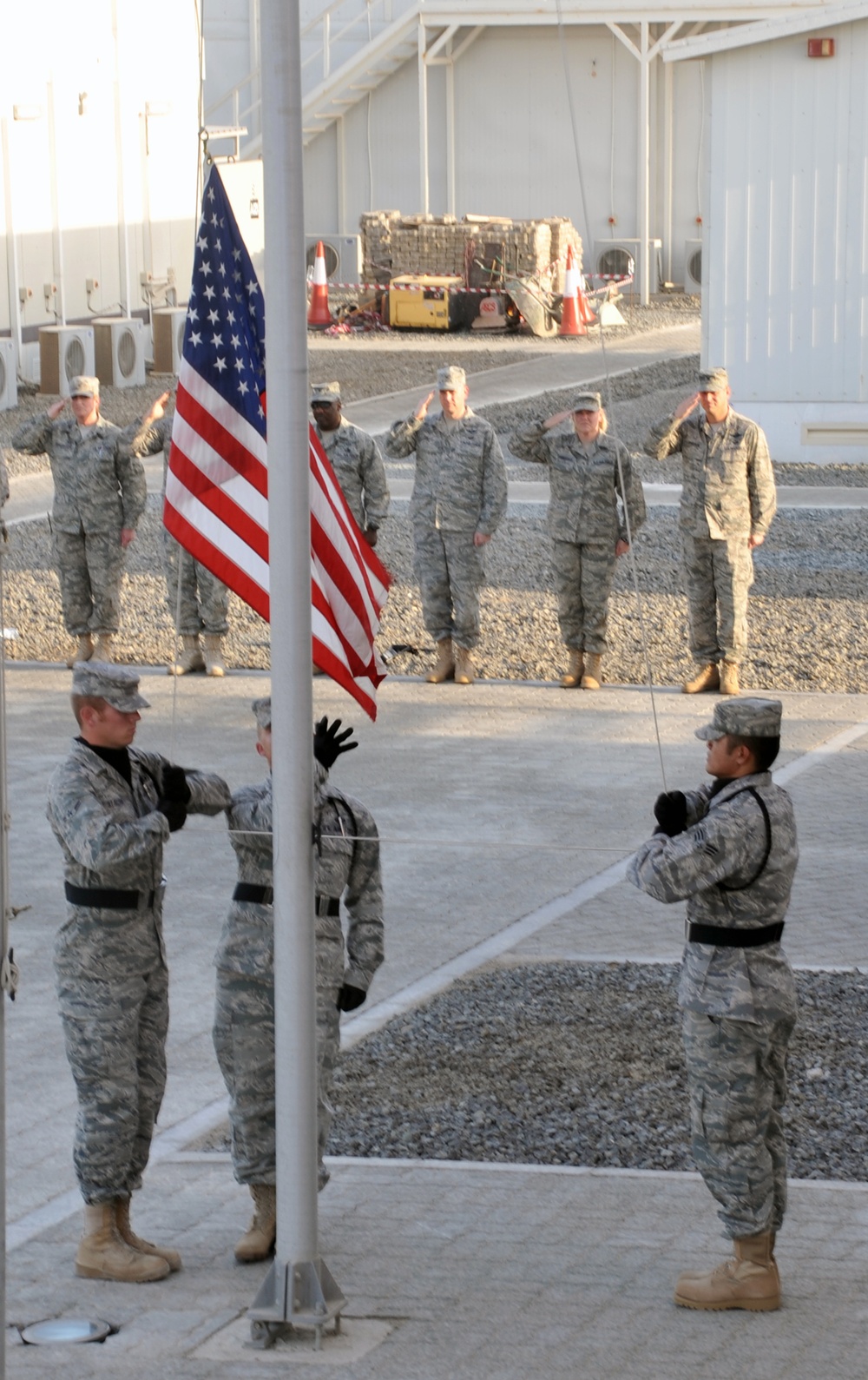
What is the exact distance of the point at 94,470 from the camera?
46.6 feet

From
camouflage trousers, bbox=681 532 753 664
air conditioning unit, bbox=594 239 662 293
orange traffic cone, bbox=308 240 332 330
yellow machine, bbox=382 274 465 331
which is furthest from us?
air conditioning unit, bbox=594 239 662 293

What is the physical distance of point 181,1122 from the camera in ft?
24.5

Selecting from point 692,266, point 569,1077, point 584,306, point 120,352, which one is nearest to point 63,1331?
point 569,1077

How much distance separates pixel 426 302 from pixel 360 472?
23098mm

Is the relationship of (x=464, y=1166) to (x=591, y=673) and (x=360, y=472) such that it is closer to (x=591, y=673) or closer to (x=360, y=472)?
(x=591, y=673)

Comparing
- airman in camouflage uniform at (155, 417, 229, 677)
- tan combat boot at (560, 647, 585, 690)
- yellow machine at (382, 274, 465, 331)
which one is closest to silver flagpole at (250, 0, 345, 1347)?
airman in camouflage uniform at (155, 417, 229, 677)

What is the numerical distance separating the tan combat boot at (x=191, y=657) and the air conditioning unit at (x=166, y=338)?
690 inches

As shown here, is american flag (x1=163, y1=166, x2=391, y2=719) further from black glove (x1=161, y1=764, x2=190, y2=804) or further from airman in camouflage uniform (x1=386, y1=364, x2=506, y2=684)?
airman in camouflage uniform (x1=386, y1=364, x2=506, y2=684)

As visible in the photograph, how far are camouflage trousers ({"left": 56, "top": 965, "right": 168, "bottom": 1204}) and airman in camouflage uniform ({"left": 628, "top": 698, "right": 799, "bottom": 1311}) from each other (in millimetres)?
1576

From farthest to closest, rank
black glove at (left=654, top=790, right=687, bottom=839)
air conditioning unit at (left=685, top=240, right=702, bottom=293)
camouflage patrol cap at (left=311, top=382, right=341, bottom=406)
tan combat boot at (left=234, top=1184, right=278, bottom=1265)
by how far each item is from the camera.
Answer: air conditioning unit at (left=685, top=240, right=702, bottom=293), camouflage patrol cap at (left=311, top=382, right=341, bottom=406), tan combat boot at (left=234, top=1184, right=278, bottom=1265), black glove at (left=654, top=790, right=687, bottom=839)

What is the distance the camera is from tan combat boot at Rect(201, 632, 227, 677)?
582 inches

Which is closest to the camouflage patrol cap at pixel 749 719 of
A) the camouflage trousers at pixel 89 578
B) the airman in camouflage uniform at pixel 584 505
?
the airman in camouflage uniform at pixel 584 505

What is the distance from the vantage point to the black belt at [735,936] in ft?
19.6

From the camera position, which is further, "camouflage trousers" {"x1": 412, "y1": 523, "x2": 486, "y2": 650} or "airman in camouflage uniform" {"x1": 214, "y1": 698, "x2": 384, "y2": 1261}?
"camouflage trousers" {"x1": 412, "y1": 523, "x2": 486, "y2": 650}
